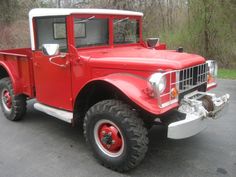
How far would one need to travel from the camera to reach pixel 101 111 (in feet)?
11.1

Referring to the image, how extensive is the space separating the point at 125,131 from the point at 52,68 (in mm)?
1577

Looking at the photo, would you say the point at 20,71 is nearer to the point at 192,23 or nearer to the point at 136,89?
the point at 136,89

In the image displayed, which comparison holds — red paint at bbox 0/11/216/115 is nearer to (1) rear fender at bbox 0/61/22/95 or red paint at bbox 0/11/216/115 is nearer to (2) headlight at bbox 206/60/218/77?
(1) rear fender at bbox 0/61/22/95

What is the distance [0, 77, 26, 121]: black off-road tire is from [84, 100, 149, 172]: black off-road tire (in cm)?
191

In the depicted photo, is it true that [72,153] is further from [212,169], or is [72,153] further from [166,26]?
[166,26]

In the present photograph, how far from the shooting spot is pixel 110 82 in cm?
329

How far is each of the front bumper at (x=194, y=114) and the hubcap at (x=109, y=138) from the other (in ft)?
2.11

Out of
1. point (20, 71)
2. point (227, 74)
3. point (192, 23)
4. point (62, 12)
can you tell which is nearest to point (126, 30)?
point (62, 12)

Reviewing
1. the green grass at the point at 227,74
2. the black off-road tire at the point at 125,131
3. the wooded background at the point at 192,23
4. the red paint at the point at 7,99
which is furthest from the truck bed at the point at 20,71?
the wooded background at the point at 192,23

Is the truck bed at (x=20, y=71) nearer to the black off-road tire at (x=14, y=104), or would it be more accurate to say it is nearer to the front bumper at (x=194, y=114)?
the black off-road tire at (x=14, y=104)

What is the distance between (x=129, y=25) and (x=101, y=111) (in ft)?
6.07

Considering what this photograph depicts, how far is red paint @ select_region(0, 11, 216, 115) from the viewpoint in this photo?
3.27 m

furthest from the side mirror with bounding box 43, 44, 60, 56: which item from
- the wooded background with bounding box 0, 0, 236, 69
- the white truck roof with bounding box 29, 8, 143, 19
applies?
the wooded background with bounding box 0, 0, 236, 69

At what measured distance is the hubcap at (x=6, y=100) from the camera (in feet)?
16.8
